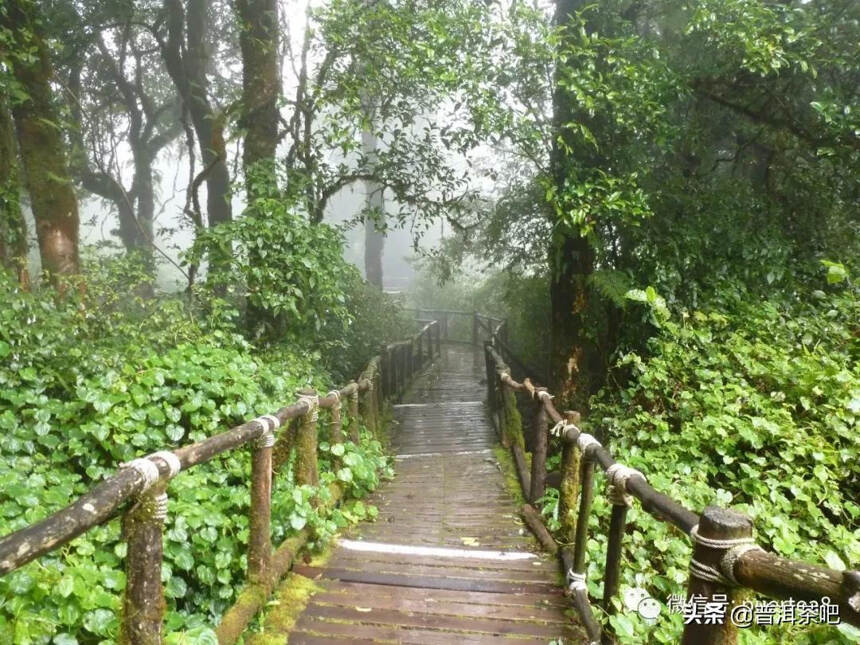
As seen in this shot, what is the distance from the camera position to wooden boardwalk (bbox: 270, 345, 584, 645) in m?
2.89

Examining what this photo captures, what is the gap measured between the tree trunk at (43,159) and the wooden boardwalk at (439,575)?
179 inches

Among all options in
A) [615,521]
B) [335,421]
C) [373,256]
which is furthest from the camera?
[373,256]

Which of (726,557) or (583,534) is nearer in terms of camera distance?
(726,557)

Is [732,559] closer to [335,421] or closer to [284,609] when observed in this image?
[284,609]

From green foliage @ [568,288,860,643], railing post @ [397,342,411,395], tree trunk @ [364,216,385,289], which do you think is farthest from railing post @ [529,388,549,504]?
tree trunk @ [364,216,385,289]

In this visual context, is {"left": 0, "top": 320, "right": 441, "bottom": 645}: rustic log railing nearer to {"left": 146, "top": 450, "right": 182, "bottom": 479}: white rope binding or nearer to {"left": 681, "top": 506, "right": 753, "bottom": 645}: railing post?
{"left": 146, "top": 450, "right": 182, "bottom": 479}: white rope binding

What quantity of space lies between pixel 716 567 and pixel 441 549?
8.46ft

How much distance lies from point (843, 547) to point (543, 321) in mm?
7722

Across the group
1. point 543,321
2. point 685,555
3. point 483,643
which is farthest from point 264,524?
point 543,321

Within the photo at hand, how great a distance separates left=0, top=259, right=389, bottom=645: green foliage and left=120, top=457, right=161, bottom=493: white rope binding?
61 cm

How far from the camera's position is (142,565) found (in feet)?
6.47

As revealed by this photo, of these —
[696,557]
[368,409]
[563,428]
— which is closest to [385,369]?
[368,409]

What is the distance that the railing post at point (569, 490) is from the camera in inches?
146

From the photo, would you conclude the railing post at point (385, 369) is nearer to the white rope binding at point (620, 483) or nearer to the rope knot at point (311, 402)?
the rope knot at point (311, 402)
